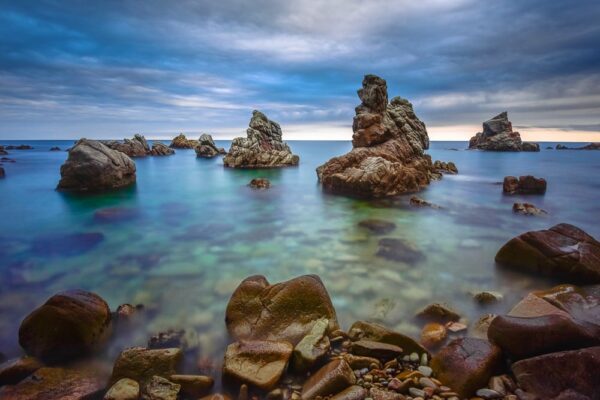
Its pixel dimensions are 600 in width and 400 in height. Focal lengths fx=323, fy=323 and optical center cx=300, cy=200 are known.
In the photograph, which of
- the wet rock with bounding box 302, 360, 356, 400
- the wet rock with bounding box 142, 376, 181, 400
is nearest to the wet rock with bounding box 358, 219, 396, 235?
the wet rock with bounding box 302, 360, 356, 400

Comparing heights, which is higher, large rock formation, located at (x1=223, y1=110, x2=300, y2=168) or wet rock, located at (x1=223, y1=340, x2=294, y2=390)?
large rock formation, located at (x1=223, y1=110, x2=300, y2=168)

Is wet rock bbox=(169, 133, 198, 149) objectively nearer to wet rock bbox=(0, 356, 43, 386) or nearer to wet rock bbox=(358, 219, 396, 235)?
wet rock bbox=(358, 219, 396, 235)

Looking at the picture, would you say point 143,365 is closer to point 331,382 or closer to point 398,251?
point 331,382

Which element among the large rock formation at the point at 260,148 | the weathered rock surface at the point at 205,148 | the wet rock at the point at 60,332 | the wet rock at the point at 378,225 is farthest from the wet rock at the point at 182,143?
the wet rock at the point at 60,332

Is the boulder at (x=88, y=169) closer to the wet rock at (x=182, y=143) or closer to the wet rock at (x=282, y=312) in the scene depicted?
the wet rock at (x=282, y=312)

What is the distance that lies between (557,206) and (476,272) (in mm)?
14730

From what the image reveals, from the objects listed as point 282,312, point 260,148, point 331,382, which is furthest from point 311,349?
point 260,148

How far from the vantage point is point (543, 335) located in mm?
4520

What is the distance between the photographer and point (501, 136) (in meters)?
103

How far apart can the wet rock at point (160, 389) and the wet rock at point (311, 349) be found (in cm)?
177

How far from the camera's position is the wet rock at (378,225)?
1354 centimetres

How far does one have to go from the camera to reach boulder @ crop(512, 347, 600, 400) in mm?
3932

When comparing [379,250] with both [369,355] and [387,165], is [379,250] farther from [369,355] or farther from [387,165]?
[387,165]

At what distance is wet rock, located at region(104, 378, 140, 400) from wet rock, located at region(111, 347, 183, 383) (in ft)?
0.66
